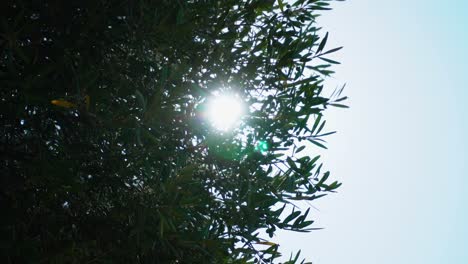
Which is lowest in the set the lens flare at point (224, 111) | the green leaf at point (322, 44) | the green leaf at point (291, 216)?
the green leaf at point (291, 216)

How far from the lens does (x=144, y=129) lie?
3709 mm

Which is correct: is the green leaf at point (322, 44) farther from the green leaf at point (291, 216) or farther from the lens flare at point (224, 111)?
the green leaf at point (291, 216)

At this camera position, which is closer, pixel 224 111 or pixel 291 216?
pixel 224 111

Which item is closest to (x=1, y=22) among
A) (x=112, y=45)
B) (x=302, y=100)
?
(x=112, y=45)

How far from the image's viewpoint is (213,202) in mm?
4930

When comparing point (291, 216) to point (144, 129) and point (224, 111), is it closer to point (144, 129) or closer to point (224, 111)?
point (224, 111)

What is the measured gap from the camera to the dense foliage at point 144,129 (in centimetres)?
368

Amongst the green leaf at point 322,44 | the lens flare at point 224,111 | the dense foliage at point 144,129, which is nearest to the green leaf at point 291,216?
the dense foliage at point 144,129

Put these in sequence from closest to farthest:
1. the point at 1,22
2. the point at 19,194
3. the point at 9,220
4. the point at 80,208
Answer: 1. the point at 1,22
2. the point at 9,220
3. the point at 19,194
4. the point at 80,208

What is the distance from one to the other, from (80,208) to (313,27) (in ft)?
12.9

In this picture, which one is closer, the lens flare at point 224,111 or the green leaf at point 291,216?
the lens flare at point 224,111

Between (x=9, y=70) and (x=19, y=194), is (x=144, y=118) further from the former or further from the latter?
Answer: (x=19, y=194)

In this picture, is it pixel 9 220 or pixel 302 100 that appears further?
pixel 302 100

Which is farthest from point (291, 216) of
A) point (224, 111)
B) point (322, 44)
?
point (322, 44)
